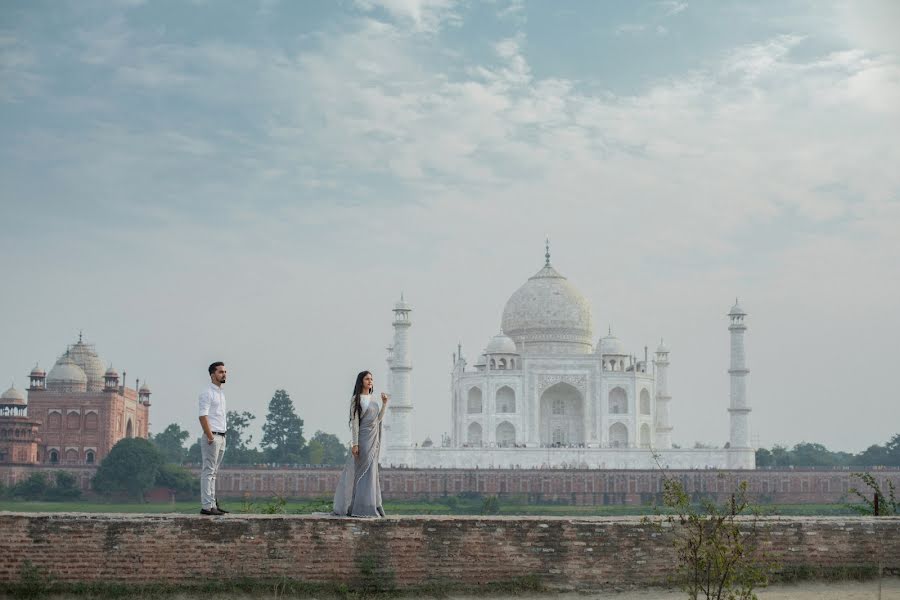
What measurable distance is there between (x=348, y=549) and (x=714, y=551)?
354 centimetres

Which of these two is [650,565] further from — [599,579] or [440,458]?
[440,458]

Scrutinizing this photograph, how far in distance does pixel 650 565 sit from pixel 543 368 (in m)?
41.2

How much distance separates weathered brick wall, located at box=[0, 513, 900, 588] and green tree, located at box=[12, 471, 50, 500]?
3766 centimetres

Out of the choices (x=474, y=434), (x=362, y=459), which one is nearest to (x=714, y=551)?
(x=362, y=459)

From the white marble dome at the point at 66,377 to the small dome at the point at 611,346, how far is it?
76.7 ft

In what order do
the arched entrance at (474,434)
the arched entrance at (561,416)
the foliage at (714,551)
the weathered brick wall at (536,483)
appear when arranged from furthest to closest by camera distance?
the arched entrance at (561,416), the arched entrance at (474,434), the weathered brick wall at (536,483), the foliage at (714,551)

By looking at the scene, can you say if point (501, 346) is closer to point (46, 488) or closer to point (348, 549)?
point (46, 488)

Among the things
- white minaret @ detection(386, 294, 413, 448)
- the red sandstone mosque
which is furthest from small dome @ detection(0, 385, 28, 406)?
white minaret @ detection(386, 294, 413, 448)

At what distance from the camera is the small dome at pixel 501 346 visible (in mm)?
54656

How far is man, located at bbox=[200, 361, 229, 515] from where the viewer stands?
40.5 feet

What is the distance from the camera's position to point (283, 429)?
6341 centimetres

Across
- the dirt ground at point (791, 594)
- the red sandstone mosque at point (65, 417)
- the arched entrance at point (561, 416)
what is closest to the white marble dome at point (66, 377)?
the red sandstone mosque at point (65, 417)

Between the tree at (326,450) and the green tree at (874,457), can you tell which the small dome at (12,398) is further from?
the green tree at (874,457)

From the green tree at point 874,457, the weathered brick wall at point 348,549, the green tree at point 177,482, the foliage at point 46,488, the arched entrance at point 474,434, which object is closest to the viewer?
the weathered brick wall at point 348,549
